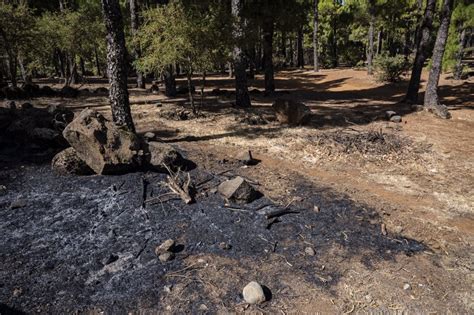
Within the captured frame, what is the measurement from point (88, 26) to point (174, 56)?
10.0 m

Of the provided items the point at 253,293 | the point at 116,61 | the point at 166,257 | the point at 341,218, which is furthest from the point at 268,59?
the point at 253,293

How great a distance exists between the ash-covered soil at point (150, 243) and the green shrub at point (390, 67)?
65.1 ft

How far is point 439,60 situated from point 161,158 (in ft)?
36.8

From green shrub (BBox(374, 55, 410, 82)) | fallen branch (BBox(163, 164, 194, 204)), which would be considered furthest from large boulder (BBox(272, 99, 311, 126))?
green shrub (BBox(374, 55, 410, 82))

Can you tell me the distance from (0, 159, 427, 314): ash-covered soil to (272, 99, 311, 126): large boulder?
14.7ft

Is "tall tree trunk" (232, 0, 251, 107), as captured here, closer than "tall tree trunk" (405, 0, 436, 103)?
Yes

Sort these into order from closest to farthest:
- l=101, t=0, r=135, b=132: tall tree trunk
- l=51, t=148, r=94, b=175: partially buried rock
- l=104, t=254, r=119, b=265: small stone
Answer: l=104, t=254, r=119, b=265: small stone
l=51, t=148, r=94, b=175: partially buried rock
l=101, t=0, r=135, b=132: tall tree trunk

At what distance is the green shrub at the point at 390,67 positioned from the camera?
23.4 m

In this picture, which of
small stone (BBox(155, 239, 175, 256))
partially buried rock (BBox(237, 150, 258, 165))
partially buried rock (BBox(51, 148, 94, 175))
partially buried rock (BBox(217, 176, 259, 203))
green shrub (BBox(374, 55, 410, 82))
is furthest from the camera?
green shrub (BBox(374, 55, 410, 82))

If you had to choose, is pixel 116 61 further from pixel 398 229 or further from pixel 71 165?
pixel 398 229

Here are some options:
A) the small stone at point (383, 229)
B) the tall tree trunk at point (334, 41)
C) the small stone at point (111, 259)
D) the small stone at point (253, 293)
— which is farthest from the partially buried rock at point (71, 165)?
the tall tree trunk at point (334, 41)

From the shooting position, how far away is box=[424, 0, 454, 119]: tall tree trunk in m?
12.2

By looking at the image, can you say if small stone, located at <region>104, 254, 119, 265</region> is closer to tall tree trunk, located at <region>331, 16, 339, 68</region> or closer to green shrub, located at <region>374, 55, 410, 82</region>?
green shrub, located at <region>374, 55, 410, 82</region>

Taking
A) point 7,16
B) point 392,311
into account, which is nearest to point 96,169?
point 392,311
